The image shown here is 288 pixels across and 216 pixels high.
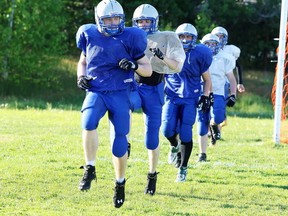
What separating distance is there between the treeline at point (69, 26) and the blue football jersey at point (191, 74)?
12686 mm

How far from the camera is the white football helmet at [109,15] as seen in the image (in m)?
5.86

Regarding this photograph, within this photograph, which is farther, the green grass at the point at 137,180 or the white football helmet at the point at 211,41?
the white football helmet at the point at 211,41

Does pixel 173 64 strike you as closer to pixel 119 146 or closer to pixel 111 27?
pixel 111 27

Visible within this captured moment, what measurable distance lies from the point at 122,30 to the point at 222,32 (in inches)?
156

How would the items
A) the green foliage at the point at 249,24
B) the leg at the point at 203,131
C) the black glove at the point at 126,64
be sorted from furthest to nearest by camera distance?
the green foliage at the point at 249,24
the leg at the point at 203,131
the black glove at the point at 126,64

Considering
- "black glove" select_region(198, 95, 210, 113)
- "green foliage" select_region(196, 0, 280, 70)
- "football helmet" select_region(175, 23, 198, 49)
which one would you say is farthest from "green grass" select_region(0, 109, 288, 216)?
"green foliage" select_region(196, 0, 280, 70)

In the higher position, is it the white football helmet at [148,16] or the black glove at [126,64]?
the white football helmet at [148,16]

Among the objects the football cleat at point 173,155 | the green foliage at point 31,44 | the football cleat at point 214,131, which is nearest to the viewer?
the football cleat at point 173,155

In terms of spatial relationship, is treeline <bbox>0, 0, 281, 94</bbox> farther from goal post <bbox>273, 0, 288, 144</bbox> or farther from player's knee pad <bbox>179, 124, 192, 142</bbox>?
player's knee pad <bbox>179, 124, 192, 142</bbox>

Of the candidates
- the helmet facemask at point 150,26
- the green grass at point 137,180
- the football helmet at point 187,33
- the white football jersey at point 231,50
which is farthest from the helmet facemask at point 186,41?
the white football jersey at point 231,50

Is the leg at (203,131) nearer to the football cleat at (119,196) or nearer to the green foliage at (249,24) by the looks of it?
the football cleat at (119,196)

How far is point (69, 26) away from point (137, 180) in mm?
17712

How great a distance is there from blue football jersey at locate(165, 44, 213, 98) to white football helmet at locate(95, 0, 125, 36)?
5.26ft

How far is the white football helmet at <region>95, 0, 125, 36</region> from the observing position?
5855 mm
